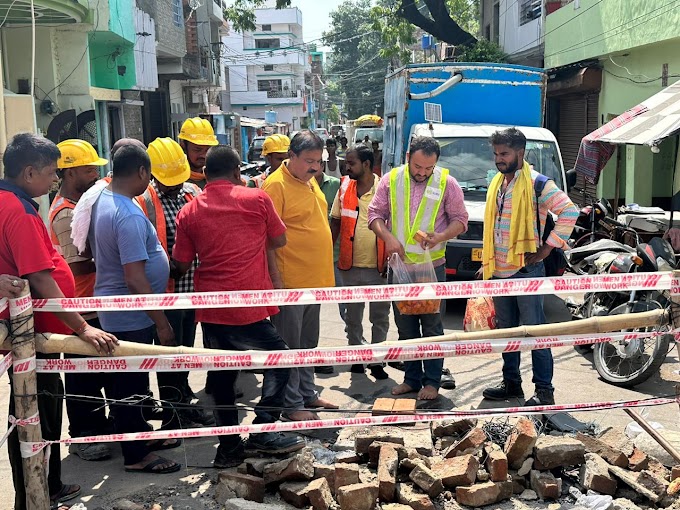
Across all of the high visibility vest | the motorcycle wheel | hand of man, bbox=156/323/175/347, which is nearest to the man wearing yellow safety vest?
the high visibility vest

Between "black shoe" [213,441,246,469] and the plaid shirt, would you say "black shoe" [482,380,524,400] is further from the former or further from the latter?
the plaid shirt

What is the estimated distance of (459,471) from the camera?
158 inches

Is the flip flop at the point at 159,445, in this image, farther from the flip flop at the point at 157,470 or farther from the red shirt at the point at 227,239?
the red shirt at the point at 227,239

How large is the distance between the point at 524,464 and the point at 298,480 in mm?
1230

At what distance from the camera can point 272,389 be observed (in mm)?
4547

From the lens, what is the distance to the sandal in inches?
165

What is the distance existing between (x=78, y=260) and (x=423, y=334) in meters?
2.53

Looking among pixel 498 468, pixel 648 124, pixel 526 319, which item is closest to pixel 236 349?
pixel 498 468

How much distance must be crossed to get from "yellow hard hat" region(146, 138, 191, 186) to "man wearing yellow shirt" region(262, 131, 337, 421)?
0.60 metres

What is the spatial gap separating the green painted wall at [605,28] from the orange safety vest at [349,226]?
8.17 meters

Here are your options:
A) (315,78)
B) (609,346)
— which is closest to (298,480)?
(609,346)

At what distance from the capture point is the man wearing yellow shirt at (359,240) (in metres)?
6.45

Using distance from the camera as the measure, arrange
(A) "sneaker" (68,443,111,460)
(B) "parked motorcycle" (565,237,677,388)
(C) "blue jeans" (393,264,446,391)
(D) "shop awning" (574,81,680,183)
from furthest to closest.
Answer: (D) "shop awning" (574,81,680,183) < (B) "parked motorcycle" (565,237,677,388) < (C) "blue jeans" (393,264,446,391) < (A) "sneaker" (68,443,111,460)

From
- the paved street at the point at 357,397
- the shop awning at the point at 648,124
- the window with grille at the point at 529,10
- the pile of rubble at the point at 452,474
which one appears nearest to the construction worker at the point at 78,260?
the paved street at the point at 357,397
